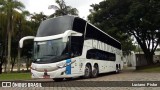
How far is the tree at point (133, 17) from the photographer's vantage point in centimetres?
3142

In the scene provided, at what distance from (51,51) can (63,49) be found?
73 cm

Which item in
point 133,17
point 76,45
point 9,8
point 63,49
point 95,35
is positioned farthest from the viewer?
point 9,8

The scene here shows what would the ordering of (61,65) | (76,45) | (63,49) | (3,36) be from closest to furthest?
(61,65)
(63,49)
(76,45)
(3,36)

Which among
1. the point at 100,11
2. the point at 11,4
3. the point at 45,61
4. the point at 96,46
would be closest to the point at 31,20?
the point at 11,4

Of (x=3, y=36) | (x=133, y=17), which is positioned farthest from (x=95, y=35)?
(x=3, y=36)

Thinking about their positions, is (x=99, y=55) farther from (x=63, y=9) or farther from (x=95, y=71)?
(x=63, y=9)

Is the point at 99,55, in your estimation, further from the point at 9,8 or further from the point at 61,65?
the point at 9,8

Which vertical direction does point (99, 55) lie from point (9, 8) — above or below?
below

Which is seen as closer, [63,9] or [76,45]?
[76,45]

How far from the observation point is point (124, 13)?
3481cm

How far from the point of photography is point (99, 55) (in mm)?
22016

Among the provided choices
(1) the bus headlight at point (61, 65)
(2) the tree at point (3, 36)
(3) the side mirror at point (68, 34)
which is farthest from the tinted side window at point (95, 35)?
(2) the tree at point (3, 36)

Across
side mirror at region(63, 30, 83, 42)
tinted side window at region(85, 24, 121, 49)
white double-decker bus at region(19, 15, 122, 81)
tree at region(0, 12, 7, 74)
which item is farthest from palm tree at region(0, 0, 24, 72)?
side mirror at region(63, 30, 83, 42)

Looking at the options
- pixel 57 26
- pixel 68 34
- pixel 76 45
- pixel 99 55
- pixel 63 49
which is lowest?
pixel 99 55
